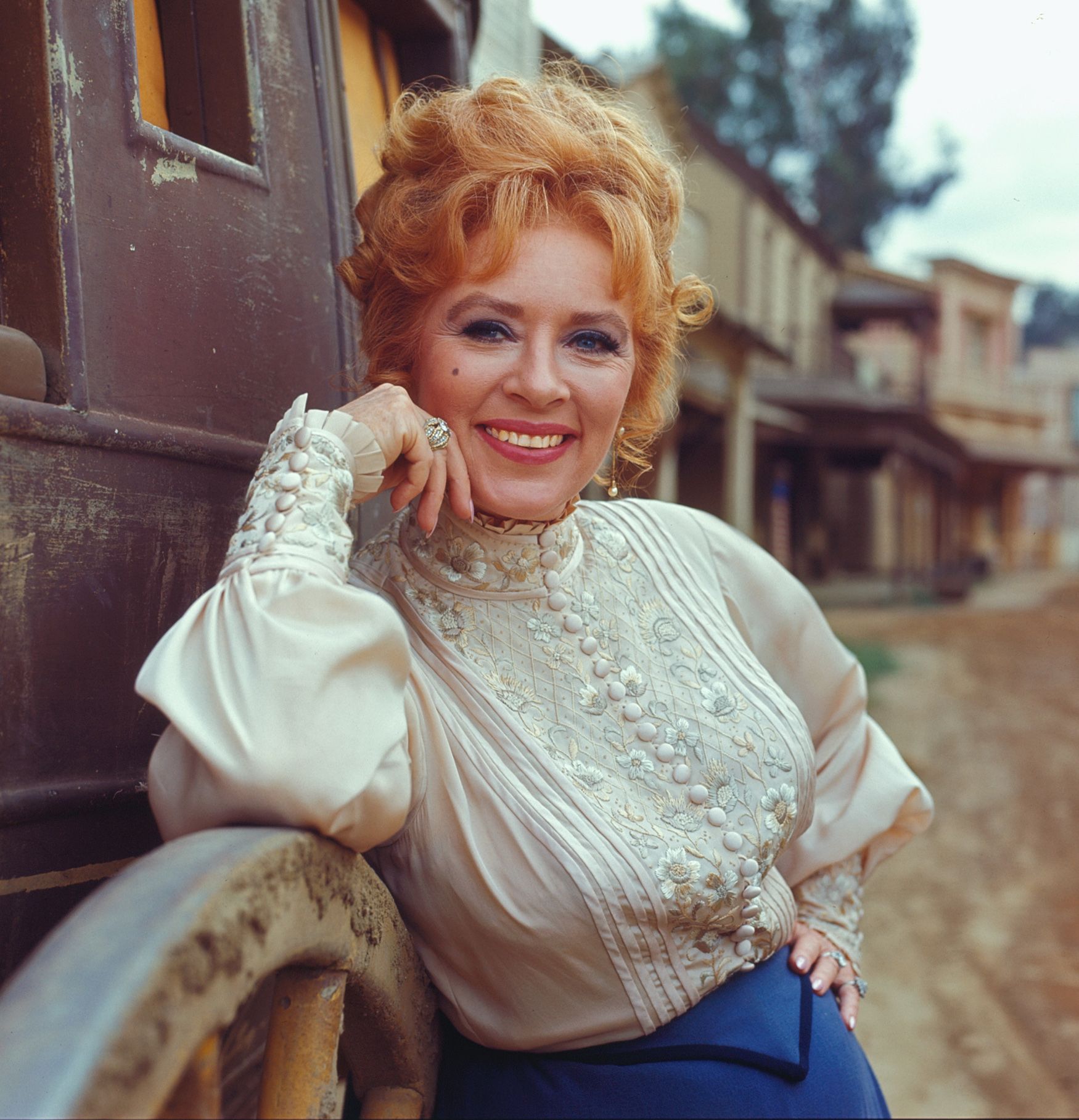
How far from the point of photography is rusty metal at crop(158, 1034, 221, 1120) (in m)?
0.95

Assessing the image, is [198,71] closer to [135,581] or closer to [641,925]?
[135,581]

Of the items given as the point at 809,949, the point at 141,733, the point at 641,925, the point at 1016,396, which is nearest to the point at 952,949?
the point at 809,949

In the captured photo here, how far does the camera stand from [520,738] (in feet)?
5.08

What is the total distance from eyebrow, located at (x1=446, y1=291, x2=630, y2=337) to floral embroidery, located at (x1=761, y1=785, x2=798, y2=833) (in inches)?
30.5

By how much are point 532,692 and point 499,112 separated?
89 centimetres

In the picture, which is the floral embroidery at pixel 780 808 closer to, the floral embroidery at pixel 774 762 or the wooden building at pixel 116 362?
the floral embroidery at pixel 774 762

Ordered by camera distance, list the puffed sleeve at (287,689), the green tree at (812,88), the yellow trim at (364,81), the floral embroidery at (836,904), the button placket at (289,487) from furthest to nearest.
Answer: the green tree at (812,88)
the yellow trim at (364,81)
the floral embroidery at (836,904)
the button placket at (289,487)
the puffed sleeve at (287,689)

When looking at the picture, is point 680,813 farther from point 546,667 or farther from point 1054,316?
point 1054,316

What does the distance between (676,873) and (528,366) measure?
765 millimetres

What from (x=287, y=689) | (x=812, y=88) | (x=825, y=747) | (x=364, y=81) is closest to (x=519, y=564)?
(x=287, y=689)

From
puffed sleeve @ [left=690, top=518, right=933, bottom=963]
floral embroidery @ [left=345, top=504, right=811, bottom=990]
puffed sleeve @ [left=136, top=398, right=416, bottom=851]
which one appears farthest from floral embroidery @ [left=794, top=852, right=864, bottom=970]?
puffed sleeve @ [left=136, top=398, right=416, bottom=851]

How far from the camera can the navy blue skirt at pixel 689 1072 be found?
1553 millimetres

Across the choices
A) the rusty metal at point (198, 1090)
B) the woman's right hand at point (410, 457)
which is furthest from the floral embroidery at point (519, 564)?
the rusty metal at point (198, 1090)

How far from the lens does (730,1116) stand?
1563 millimetres
